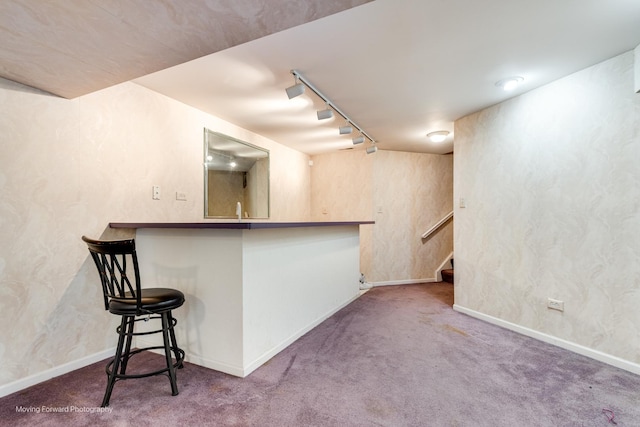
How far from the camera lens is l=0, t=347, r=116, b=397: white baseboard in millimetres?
1764

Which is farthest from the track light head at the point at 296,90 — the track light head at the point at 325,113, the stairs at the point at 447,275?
the stairs at the point at 447,275

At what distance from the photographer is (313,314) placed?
288 cm

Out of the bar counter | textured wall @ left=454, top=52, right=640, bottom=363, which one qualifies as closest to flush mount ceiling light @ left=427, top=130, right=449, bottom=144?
textured wall @ left=454, top=52, right=640, bottom=363

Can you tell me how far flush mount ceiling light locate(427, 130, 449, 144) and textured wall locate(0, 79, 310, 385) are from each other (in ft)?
10.9

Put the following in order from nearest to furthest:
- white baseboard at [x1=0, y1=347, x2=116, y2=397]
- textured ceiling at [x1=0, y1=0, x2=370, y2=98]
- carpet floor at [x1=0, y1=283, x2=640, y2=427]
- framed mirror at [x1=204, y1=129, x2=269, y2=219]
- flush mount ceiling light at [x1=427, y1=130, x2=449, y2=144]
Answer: textured ceiling at [x1=0, y1=0, x2=370, y2=98]
carpet floor at [x1=0, y1=283, x2=640, y2=427]
white baseboard at [x1=0, y1=347, x2=116, y2=397]
framed mirror at [x1=204, y1=129, x2=269, y2=219]
flush mount ceiling light at [x1=427, y1=130, x2=449, y2=144]

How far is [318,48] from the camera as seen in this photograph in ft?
6.66

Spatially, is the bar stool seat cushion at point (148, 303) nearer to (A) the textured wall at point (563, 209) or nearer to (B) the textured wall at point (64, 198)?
(B) the textured wall at point (64, 198)

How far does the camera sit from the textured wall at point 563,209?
2.08m

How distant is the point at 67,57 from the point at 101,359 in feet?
6.95

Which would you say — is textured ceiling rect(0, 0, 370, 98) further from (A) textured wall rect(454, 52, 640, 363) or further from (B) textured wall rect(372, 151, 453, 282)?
(B) textured wall rect(372, 151, 453, 282)

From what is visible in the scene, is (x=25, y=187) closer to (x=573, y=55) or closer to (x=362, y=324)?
(x=362, y=324)

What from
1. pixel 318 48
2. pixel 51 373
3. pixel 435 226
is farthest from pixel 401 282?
pixel 51 373

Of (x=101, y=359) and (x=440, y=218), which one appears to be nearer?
(x=101, y=359)

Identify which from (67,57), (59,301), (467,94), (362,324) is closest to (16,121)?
(67,57)
